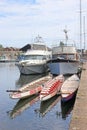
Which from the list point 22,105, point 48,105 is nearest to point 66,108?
point 48,105

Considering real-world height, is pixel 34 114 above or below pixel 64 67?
above

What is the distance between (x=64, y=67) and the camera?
42062 mm

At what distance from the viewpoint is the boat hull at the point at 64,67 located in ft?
137

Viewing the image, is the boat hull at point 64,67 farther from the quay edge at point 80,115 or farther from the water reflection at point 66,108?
the quay edge at point 80,115

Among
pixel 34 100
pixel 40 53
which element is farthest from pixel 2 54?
pixel 34 100

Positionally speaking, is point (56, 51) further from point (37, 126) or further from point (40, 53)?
point (37, 126)

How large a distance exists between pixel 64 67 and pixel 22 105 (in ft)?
64.4

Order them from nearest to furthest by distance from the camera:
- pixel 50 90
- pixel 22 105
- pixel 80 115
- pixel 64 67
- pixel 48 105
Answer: pixel 80 115, pixel 48 105, pixel 22 105, pixel 50 90, pixel 64 67

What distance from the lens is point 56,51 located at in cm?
4734

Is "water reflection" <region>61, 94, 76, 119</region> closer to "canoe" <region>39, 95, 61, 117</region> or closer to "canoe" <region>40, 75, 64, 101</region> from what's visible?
"canoe" <region>39, 95, 61, 117</region>

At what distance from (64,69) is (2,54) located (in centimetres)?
Answer: 9002

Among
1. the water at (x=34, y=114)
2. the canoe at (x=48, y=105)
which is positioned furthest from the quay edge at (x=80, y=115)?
the canoe at (x=48, y=105)

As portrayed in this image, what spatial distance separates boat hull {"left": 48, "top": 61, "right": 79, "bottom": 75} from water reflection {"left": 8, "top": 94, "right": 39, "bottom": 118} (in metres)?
16.8

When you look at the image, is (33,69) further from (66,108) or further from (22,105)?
(66,108)
